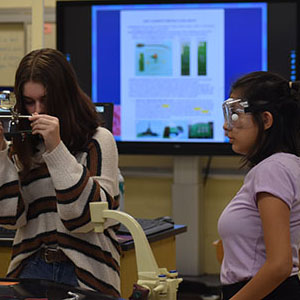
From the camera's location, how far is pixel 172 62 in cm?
465

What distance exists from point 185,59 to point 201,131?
1.56ft

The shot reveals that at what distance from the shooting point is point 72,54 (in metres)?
4.75

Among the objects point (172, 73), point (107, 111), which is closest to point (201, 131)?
point (172, 73)

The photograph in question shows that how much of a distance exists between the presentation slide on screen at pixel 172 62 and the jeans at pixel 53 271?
2.71 metres

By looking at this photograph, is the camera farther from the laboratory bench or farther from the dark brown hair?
the laboratory bench

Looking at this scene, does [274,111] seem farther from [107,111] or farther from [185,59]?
[185,59]

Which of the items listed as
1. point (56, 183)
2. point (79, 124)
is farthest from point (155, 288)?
point (79, 124)

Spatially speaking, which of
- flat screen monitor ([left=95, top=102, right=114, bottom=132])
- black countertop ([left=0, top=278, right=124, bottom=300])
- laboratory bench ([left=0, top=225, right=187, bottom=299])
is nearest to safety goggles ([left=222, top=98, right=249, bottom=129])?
black countertop ([left=0, top=278, right=124, bottom=300])

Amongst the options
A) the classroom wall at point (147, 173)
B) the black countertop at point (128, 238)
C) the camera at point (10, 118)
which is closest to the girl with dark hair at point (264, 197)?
the camera at point (10, 118)

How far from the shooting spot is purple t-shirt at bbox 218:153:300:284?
5.43ft

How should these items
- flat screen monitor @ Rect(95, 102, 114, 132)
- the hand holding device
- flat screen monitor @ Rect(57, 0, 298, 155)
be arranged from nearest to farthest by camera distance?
the hand holding device → flat screen monitor @ Rect(95, 102, 114, 132) → flat screen monitor @ Rect(57, 0, 298, 155)

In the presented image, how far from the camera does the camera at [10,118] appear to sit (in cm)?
196

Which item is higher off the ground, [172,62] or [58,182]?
[172,62]

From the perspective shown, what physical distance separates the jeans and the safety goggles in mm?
596
